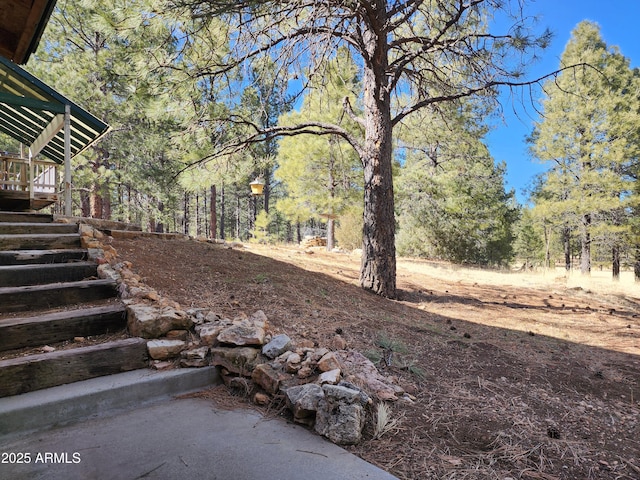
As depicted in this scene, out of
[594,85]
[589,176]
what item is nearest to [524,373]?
[589,176]

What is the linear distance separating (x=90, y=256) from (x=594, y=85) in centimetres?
1775

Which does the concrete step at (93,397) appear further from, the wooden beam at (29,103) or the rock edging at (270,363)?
the wooden beam at (29,103)

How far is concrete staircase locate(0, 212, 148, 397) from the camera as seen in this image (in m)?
1.97

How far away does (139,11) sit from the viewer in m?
4.27

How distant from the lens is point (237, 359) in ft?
7.24

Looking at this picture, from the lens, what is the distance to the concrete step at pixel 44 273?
2.88 metres

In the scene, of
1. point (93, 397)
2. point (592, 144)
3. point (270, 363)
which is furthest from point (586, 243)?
point (93, 397)

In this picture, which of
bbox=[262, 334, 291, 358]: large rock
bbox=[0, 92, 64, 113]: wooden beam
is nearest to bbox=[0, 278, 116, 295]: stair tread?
bbox=[262, 334, 291, 358]: large rock

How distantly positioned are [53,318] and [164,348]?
83 cm

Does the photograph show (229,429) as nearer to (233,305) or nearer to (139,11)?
(233,305)

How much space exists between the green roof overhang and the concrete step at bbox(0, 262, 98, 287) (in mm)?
4233

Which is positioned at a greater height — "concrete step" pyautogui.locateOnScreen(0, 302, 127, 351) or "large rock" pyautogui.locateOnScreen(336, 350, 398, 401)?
"concrete step" pyautogui.locateOnScreen(0, 302, 127, 351)

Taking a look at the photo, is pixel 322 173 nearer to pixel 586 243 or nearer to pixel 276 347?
pixel 586 243

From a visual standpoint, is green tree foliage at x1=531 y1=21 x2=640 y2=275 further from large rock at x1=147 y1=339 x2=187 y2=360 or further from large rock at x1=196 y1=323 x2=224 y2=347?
large rock at x1=147 y1=339 x2=187 y2=360
